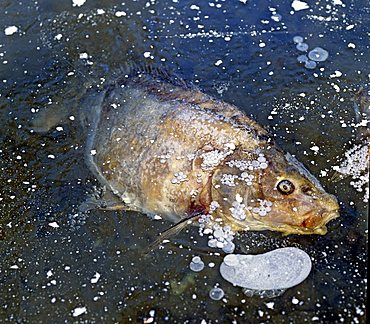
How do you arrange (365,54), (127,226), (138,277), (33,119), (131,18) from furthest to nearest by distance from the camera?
(131,18)
(365,54)
(33,119)
(127,226)
(138,277)

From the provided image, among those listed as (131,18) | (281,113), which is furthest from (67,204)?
(131,18)

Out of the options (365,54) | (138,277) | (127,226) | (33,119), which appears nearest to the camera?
(138,277)

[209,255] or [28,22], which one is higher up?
[28,22]

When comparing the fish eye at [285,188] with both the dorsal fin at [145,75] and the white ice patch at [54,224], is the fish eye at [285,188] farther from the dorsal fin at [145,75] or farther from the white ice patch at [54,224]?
the white ice patch at [54,224]

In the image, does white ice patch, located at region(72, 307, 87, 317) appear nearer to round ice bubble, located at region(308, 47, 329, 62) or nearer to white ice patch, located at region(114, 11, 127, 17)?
round ice bubble, located at region(308, 47, 329, 62)

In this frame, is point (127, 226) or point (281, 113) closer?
point (127, 226)

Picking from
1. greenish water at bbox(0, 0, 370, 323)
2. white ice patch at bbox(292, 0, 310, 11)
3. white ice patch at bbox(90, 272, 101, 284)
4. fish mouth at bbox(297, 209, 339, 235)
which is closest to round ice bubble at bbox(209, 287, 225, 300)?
greenish water at bbox(0, 0, 370, 323)

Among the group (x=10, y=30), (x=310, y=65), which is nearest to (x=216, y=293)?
(x=310, y=65)

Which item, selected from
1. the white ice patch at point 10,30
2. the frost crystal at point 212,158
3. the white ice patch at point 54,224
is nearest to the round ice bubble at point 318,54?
the frost crystal at point 212,158

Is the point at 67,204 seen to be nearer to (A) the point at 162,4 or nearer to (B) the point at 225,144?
(B) the point at 225,144
